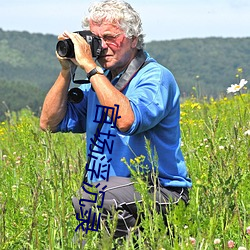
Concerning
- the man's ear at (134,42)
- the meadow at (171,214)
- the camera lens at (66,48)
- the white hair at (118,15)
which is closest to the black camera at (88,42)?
the camera lens at (66,48)

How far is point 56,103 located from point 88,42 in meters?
0.59

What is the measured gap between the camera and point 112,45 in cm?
335

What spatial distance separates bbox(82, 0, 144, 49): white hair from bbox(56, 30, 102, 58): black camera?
0.11 m

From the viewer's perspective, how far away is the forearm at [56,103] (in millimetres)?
3641

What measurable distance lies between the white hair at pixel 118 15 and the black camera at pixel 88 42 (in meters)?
0.11

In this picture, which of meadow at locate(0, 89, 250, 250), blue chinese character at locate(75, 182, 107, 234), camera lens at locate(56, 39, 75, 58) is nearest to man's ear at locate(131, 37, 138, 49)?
camera lens at locate(56, 39, 75, 58)

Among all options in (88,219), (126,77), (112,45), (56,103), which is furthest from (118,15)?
(88,219)

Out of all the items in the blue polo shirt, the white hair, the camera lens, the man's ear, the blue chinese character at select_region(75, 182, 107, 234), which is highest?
the white hair

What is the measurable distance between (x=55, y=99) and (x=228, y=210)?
4.73 feet

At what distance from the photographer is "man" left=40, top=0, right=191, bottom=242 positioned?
3.12 m

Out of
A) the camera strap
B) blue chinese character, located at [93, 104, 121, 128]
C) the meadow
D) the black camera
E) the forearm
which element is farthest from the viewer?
the forearm

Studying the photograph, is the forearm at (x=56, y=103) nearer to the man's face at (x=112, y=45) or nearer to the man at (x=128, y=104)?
the man at (x=128, y=104)

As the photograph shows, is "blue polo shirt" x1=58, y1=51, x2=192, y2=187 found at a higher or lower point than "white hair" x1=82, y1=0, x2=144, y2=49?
lower

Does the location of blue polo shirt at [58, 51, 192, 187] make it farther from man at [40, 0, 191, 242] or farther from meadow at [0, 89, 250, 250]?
meadow at [0, 89, 250, 250]
